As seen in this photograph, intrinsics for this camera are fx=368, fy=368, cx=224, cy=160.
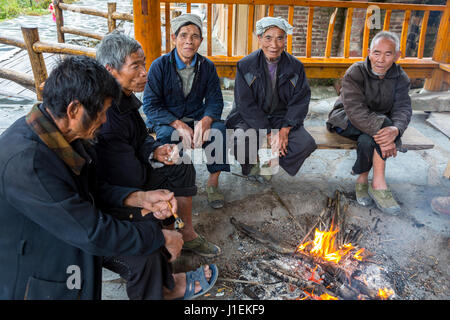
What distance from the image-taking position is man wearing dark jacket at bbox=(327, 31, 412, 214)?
350cm

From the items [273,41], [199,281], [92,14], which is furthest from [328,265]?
[92,14]

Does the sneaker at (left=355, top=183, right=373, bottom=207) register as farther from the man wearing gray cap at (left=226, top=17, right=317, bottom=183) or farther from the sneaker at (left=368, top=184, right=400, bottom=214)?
the man wearing gray cap at (left=226, top=17, right=317, bottom=183)

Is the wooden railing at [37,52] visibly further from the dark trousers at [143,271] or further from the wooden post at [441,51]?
the wooden post at [441,51]

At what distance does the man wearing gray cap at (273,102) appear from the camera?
11.8 ft

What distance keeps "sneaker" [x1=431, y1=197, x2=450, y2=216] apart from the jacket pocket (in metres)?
3.25

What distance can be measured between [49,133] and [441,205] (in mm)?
3411

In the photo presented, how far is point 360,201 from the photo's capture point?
3.69m

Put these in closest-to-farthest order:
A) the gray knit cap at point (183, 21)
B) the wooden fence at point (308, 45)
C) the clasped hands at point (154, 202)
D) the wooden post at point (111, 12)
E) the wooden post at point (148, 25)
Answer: the clasped hands at point (154, 202)
the gray knit cap at point (183, 21)
the wooden post at point (148, 25)
the wooden fence at point (308, 45)
the wooden post at point (111, 12)

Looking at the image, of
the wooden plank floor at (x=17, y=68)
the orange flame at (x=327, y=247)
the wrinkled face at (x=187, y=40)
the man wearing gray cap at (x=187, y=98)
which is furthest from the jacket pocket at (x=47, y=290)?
the wooden plank floor at (x=17, y=68)

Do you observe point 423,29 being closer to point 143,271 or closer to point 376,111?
point 376,111

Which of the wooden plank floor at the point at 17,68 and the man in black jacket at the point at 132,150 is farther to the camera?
the wooden plank floor at the point at 17,68

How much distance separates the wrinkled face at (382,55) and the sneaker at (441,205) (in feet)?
4.36
